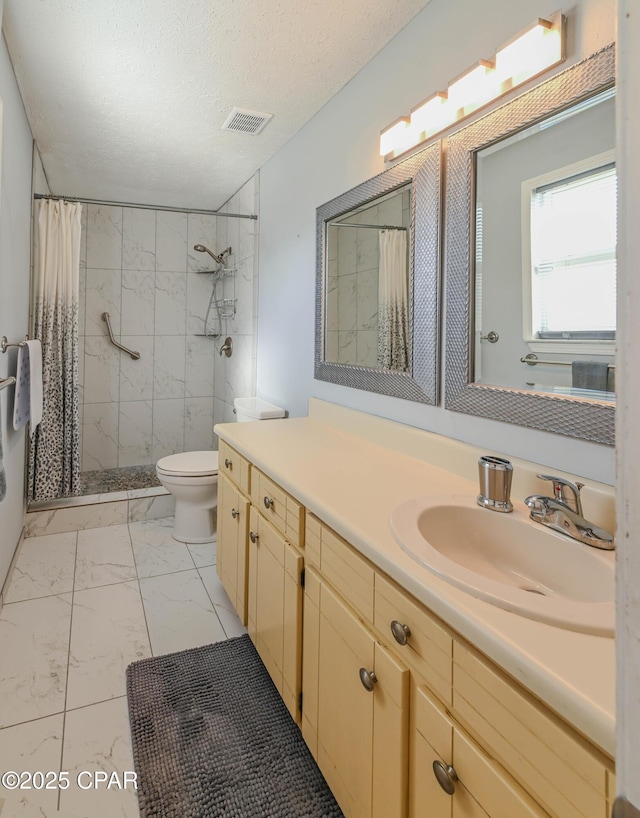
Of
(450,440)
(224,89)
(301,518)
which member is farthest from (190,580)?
(224,89)

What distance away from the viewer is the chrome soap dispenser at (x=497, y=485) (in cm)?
108

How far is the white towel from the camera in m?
2.21

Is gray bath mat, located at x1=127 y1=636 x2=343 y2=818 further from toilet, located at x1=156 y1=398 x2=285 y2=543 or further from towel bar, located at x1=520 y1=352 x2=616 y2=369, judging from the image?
towel bar, located at x1=520 y1=352 x2=616 y2=369

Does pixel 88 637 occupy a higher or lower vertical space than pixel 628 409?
lower

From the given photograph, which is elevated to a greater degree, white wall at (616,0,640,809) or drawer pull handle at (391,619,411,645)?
white wall at (616,0,640,809)

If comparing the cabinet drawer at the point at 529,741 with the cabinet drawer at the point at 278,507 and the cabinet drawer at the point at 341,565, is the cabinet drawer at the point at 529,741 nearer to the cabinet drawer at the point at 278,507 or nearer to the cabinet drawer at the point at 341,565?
the cabinet drawer at the point at 341,565

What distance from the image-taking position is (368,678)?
3.05ft

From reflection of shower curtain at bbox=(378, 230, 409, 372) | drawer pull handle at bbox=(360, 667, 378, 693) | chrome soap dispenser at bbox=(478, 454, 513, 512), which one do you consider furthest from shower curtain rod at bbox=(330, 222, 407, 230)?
drawer pull handle at bbox=(360, 667, 378, 693)

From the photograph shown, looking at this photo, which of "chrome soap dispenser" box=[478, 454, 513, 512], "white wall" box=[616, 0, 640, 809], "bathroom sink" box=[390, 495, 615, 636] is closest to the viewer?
"white wall" box=[616, 0, 640, 809]

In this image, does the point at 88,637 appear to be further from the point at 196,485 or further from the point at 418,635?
the point at 418,635

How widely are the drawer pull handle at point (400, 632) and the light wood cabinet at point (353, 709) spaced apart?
0.17ft

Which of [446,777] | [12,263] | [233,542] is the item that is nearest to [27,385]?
[12,263]

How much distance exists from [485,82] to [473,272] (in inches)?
19.7

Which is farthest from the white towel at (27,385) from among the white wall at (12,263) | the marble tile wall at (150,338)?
the marble tile wall at (150,338)
